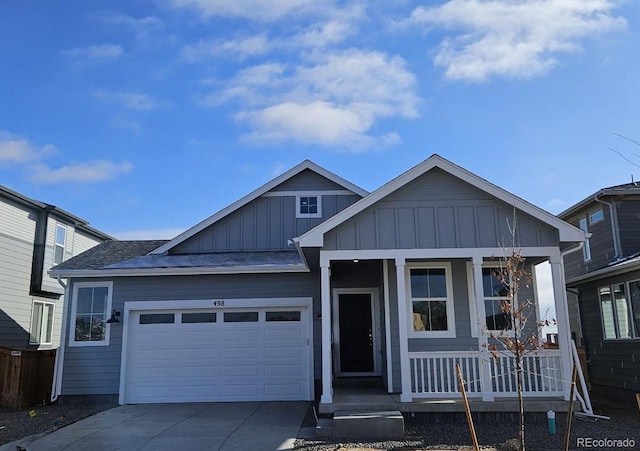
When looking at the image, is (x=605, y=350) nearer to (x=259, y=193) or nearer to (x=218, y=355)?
(x=218, y=355)

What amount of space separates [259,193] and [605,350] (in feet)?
32.1

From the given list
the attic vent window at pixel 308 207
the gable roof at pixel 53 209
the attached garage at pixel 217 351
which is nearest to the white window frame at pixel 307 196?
the attic vent window at pixel 308 207

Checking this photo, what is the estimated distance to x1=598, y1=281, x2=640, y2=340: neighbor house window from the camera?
1188 centimetres

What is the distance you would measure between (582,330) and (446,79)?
8.23m

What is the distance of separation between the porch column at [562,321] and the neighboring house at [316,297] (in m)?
0.03

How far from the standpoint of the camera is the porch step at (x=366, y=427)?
318 inches

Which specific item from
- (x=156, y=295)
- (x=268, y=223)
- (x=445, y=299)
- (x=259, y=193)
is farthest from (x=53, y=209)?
(x=445, y=299)

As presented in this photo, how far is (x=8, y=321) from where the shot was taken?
620 inches

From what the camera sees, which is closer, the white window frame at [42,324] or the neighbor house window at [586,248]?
the neighbor house window at [586,248]

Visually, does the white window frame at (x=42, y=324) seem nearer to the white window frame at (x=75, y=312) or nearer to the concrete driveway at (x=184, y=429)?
the white window frame at (x=75, y=312)

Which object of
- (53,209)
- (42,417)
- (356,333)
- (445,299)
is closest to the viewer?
(42,417)

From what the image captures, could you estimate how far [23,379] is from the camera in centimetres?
1216

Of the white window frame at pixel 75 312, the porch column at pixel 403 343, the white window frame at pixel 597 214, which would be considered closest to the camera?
the porch column at pixel 403 343

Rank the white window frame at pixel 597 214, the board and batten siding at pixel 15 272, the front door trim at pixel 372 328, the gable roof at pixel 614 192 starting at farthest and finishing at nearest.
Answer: the board and batten siding at pixel 15 272 < the white window frame at pixel 597 214 < the gable roof at pixel 614 192 < the front door trim at pixel 372 328
